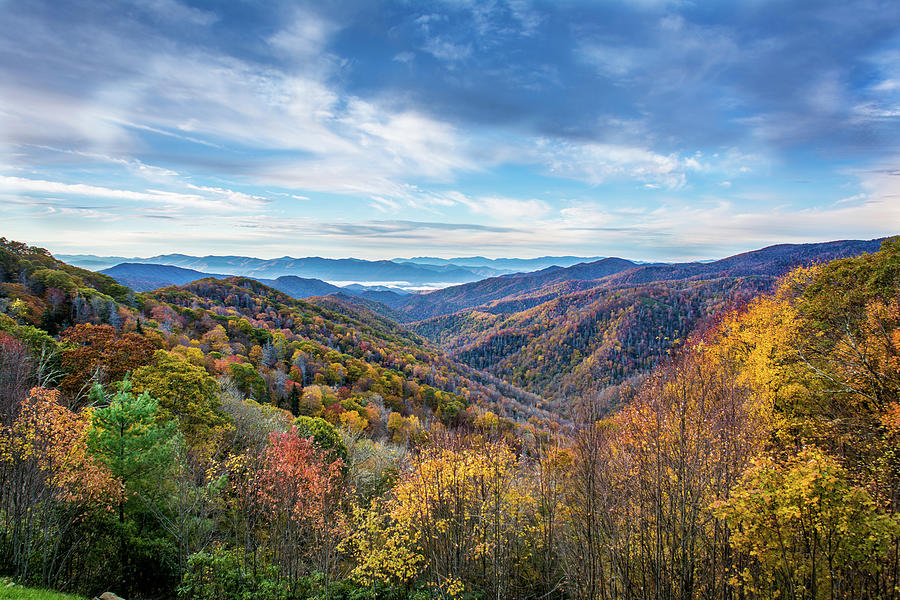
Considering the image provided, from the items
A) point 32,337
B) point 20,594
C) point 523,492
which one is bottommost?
point 523,492

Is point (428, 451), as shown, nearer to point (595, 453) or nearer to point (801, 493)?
point (595, 453)

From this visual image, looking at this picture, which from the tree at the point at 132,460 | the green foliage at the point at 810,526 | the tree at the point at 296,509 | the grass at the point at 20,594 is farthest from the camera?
the tree at the point at 132,460

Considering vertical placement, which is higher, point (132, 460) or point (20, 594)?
point (132, 460)

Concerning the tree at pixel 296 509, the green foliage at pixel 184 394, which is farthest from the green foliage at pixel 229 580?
the green foliage at pixel 184 394

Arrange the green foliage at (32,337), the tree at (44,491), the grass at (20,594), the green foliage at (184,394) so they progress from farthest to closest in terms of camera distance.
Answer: the green foliage at (32,337) < the green foliage at (184,394) < the tree at (44,491) < the grass at (20,594)

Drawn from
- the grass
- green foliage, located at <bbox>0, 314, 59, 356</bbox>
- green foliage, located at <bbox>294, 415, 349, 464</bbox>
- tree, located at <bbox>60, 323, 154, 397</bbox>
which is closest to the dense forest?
tree, located at <bbox>60, 323, 154, 397</bbox>

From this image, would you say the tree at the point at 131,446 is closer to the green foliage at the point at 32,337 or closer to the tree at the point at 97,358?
the tree at the point at 97,358

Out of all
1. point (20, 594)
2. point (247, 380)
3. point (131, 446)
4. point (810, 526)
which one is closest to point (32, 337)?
point (131, 446)

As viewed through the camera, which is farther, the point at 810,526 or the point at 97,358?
the point at 97,358

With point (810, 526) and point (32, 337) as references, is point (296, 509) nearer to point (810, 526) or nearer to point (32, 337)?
point (810, 526)

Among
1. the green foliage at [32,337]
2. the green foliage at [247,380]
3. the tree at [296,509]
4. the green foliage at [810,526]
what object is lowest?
the green foliage at [247,380]

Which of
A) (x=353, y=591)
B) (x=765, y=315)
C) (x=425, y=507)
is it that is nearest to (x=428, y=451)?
(x=425, y=507)

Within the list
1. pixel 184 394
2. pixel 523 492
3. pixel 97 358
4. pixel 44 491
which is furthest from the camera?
pixel 97 358

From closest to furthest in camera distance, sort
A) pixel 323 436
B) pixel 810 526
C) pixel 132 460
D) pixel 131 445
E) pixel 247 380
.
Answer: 1. pixel 810 526
2. pixel 132 460
3. pixel 131 445
4. pixel 323 436
5. pixel 247 380
